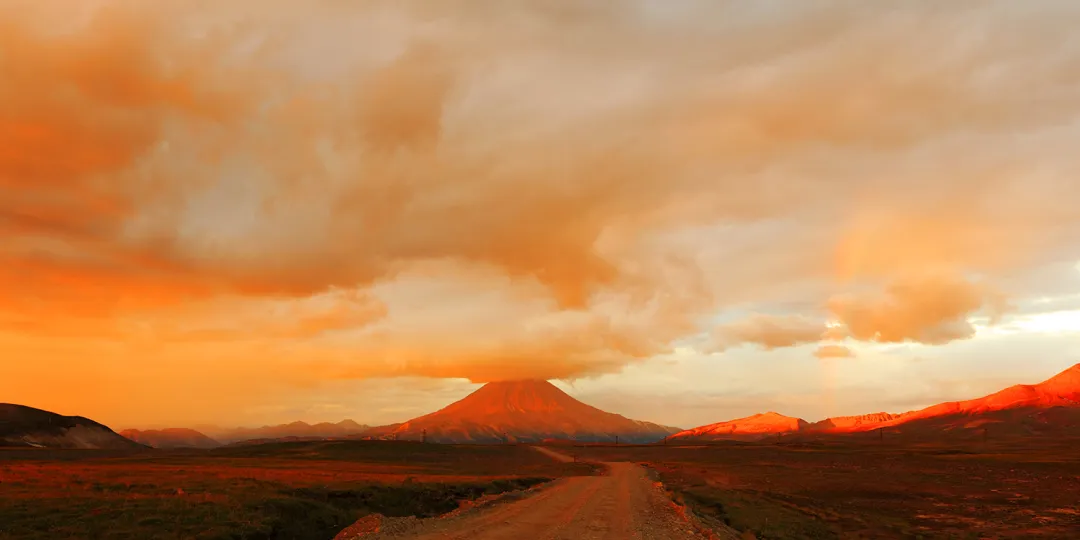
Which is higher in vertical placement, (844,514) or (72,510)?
(72,510)

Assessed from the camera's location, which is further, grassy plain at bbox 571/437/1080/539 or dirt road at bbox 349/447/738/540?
grassy plain at bbox 571/437/1080/539

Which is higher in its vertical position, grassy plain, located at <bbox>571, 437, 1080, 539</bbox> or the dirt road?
the dirt road

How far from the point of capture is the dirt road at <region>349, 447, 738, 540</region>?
2961cm

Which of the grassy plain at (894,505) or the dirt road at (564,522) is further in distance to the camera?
the grassy plain at (894,505)

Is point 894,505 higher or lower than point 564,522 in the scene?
lower

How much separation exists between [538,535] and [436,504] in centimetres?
1530

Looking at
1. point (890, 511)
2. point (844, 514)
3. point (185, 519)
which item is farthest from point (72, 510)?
point (890, 511)

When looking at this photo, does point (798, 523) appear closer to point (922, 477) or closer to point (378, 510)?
point (378, 510)

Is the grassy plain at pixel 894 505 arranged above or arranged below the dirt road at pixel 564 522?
below

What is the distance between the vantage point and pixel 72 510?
31.1 m

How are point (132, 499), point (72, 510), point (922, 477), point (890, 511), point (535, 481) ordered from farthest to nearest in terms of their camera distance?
point (922, 477) → point (535, 481) → point (890, 511) → point (132, 499) → point (72, 510)

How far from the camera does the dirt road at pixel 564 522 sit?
29609mm

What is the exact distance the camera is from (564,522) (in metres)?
35.1

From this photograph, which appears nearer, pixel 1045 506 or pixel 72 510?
pixel 72 510
